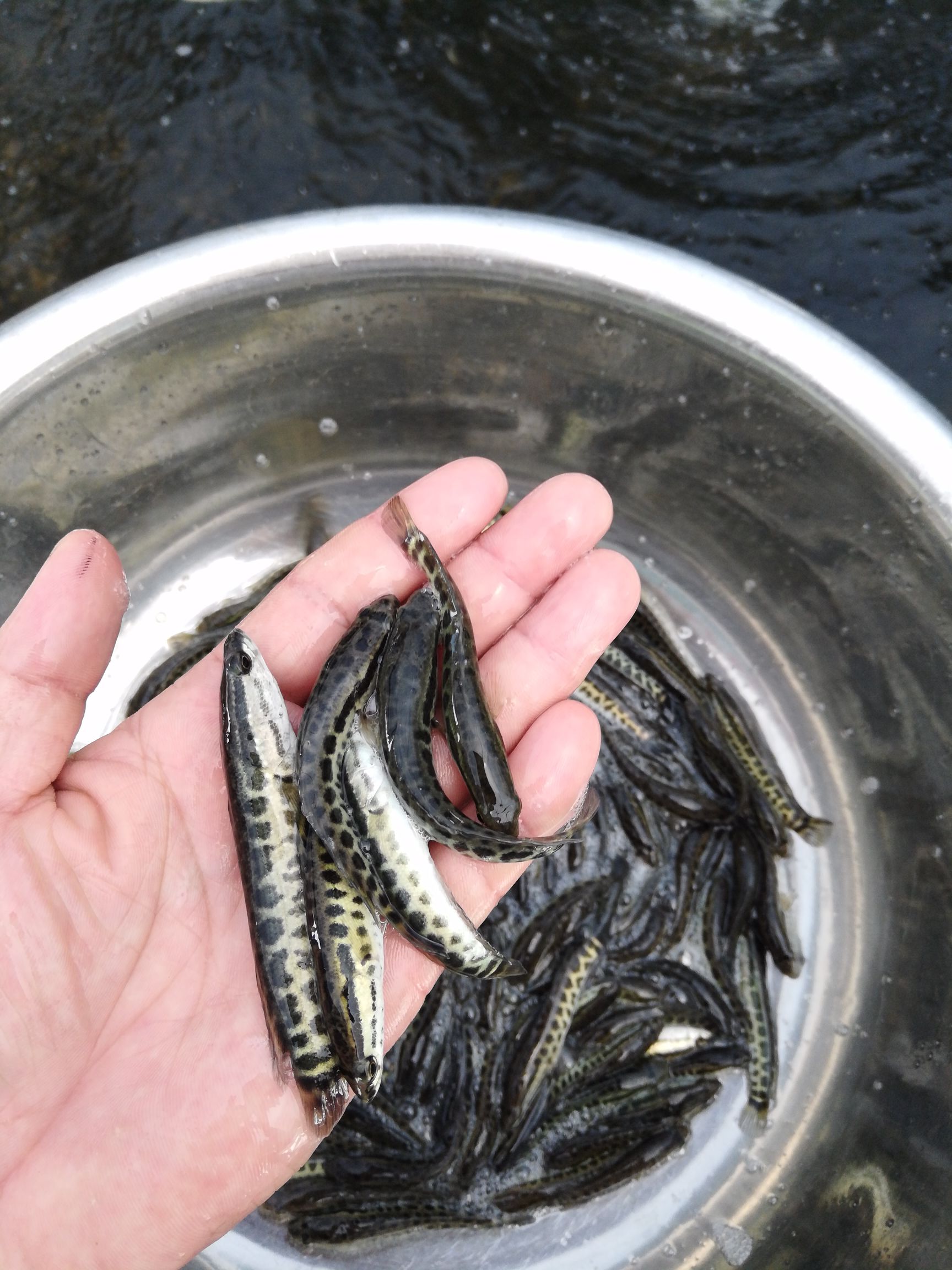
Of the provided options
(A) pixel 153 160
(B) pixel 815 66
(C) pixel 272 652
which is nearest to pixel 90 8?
(A) pixel 153 160

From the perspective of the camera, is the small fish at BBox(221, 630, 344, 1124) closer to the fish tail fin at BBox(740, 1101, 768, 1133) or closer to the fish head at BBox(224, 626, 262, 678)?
the fish head at BBox(224, 626, 262, 678)

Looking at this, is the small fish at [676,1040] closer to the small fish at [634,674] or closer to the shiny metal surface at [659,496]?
the shiny metal surface at [659,496]

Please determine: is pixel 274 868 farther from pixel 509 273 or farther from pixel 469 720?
pixel 509 273

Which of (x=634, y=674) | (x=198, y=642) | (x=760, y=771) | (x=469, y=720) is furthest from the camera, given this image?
(x=634, y=674)

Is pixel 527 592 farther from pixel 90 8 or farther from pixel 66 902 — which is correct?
pixel 90 8

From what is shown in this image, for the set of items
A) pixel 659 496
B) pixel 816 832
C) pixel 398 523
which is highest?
pixel 398 523

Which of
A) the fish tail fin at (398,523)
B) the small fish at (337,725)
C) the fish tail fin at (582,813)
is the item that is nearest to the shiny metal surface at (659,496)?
the fish tail fin at (398,523)

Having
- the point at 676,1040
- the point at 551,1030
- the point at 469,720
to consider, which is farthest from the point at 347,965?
the point at 676,1040
